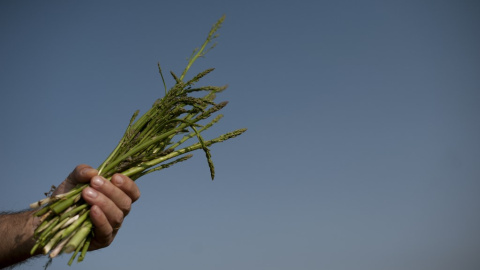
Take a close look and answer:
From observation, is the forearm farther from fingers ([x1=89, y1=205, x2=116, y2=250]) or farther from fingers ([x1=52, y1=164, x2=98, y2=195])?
fingers ([x1=89, y1=205, x2=116, y2=250])

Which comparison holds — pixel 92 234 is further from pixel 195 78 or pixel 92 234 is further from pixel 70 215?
pixel 195 78

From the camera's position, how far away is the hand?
2.18 m

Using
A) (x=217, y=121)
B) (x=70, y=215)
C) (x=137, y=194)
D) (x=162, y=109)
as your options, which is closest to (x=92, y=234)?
(x=70, y=215)

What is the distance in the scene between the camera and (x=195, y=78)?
2.66 meters

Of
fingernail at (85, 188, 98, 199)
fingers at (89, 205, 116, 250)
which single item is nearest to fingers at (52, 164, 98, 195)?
fingernail at (85, 188, 98, 199)

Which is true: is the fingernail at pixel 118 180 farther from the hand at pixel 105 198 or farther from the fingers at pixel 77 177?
the fingers at pixel 77 177

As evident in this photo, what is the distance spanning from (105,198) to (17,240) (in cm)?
81

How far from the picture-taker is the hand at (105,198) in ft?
7.14

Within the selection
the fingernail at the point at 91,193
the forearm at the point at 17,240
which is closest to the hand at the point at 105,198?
the fingernail at the point at 91,193

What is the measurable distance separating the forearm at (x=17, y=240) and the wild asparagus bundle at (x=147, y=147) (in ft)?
0.70

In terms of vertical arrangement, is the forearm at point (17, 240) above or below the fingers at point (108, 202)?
below

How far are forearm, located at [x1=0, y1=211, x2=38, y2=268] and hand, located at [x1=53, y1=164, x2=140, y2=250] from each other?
1.40 ft

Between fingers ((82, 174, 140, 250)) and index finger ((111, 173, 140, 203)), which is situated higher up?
index finger ((111, 173, 140, 203))

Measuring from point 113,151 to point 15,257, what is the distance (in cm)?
102
